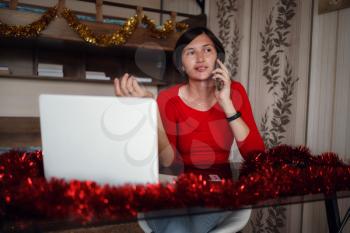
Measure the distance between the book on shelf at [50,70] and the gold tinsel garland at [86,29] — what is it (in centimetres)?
52

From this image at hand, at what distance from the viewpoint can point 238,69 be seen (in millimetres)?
2781

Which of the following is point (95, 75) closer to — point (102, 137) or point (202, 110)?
point (202, 110)

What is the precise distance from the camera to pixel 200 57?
153 centimetres

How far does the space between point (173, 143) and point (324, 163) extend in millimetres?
633

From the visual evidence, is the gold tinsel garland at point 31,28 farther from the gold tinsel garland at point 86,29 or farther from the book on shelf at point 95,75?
the book on shelf at point 95,75

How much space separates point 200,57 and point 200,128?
318 millimetres

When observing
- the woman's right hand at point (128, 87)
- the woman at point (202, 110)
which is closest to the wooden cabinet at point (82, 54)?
the woman at point (202, 110)

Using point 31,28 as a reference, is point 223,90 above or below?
below

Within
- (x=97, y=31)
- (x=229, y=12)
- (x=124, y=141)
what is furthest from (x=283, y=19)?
(x=124, y=141)

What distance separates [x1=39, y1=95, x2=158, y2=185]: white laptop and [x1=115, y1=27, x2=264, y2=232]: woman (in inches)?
24.3

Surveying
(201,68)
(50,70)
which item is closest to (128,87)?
(201,68)

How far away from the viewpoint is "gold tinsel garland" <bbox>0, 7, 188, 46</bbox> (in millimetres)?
2703

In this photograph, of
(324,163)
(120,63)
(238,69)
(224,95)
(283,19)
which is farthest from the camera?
(120,63)

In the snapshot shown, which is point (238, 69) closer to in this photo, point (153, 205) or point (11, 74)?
point (11, 74)
